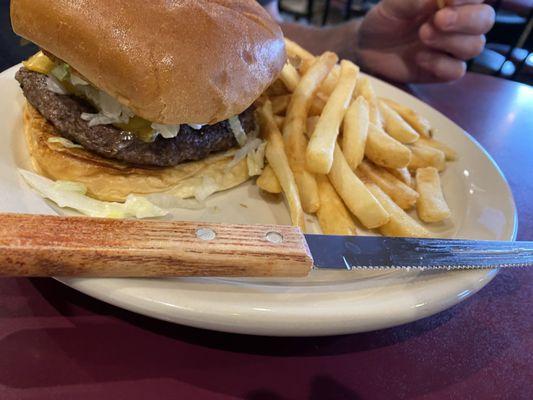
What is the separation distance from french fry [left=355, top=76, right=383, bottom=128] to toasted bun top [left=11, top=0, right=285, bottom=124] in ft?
1.90

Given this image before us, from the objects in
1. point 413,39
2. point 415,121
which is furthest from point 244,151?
point 413,39

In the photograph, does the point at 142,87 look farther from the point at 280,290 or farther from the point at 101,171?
the point at 280,290

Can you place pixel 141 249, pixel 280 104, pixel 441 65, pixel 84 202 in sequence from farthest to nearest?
pixel 441 65 < pixel 280 104 < pixel 84 202 < pixel 141 249

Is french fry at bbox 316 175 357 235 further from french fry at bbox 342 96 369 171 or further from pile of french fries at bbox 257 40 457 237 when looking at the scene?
french fry at bbox 342 96 369 171

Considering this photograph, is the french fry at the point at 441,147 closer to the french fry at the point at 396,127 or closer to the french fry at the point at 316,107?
the french fry at the point at 396,127

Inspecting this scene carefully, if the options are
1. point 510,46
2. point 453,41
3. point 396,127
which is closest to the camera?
point 396,127

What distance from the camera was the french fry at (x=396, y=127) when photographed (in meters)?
1.69

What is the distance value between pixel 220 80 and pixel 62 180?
1.96 ft

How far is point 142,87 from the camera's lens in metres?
1.19

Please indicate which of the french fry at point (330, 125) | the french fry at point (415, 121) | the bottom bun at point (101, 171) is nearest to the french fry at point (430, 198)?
the french fry at point (415, 121)

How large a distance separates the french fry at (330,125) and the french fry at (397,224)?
0.22m

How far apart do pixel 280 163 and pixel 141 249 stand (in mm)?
707

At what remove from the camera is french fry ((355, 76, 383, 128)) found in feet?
5.56

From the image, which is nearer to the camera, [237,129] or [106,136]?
[106,136]
